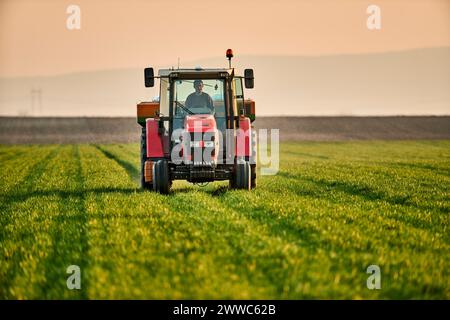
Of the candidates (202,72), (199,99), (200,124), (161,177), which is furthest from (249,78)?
(161,177)

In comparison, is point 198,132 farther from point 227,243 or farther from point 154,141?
point 227,243

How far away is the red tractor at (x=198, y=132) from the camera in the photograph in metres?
15.8

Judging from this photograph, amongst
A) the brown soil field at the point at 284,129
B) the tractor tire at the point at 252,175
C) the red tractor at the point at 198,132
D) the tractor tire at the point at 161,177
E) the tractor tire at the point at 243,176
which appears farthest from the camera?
the brown soil field at the point at 284,129

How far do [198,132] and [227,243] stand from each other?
6.26m

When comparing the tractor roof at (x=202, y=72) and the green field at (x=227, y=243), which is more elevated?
the tractor roof at (x=202, y=72)

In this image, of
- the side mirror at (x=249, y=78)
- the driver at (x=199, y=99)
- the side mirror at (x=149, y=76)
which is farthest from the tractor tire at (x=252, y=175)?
the side mirror at (x=149, y=76)

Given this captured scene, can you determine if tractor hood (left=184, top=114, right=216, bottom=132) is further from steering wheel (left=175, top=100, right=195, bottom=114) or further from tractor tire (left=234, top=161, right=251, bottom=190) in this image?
tractor tire (left=234, top=161, right=251, bottom=190)

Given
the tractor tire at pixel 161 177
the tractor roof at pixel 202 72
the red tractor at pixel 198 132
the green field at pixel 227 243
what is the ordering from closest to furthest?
1. the green field at pixel 227 243
2. the red tractor at pixel 198 132
3. the tractor tire at pixel 161 177
4. the tractor roof at pixel 202 72

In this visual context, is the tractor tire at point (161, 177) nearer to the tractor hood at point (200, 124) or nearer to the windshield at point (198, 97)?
the tractor hood at point (200, 124)

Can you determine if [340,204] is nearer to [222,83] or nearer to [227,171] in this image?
[227,171]

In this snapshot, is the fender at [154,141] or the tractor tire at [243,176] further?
the fender at [154,141]

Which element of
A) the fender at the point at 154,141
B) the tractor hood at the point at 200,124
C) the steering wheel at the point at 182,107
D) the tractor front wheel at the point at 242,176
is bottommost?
the tractor front wheel at the point at 242,176

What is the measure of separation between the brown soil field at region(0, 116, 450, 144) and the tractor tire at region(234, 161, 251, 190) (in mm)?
53234
